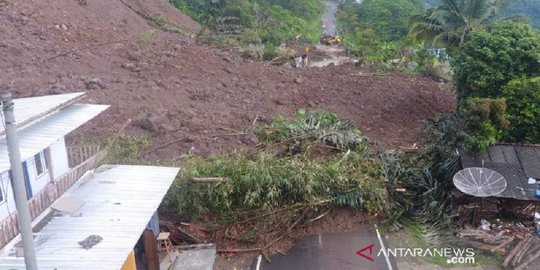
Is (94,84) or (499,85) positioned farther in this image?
(94,84)

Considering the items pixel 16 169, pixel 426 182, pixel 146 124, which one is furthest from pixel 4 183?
pixel 426 182

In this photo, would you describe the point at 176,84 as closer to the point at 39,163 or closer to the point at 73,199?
the point at 73,199

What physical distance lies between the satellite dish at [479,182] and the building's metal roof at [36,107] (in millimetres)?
8754

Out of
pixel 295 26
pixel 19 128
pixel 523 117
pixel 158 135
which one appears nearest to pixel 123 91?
pixel 158 135

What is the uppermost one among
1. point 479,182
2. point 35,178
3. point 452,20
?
point 452,20

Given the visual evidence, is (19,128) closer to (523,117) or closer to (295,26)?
(523,117)

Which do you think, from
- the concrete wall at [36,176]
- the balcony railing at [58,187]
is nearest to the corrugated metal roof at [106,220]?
the balcony railing at [58,187]

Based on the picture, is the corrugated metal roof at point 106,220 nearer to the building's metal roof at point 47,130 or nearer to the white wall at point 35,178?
the white wall at point 35,178

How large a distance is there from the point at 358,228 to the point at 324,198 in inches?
48.2

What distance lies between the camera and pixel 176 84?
18844 millimetres

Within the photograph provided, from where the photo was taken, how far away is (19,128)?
900cm

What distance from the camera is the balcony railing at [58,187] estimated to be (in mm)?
8375

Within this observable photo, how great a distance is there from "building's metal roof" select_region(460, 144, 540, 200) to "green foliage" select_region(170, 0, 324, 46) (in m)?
17.2

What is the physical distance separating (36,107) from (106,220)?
279 centimetres
